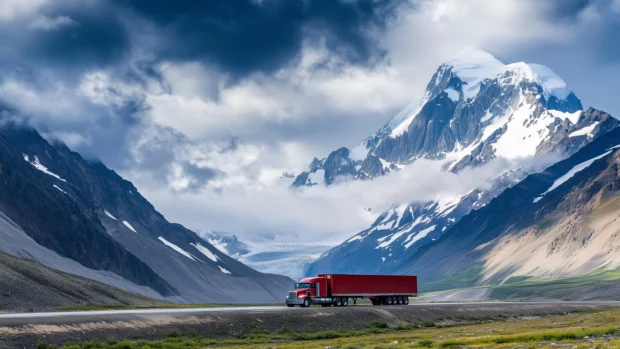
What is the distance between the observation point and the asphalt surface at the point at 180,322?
202 ft

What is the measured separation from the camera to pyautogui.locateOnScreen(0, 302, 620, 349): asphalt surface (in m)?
61.7

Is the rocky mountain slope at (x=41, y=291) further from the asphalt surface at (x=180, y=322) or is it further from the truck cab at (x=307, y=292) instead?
the truck cab at (x=307, y=292)

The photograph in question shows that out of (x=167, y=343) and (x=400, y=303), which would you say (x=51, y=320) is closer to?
(x=167, y=343)

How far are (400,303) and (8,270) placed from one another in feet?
213

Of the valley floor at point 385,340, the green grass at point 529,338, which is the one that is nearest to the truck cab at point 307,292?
the valley floor at point 385,340

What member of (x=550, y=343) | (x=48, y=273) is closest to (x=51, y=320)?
(x=550, y=343)

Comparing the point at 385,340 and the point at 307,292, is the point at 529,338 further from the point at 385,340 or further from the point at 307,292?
the point at 307,292

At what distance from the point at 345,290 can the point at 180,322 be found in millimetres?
39439

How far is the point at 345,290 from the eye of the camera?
109 metres

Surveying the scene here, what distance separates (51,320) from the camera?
65.3m

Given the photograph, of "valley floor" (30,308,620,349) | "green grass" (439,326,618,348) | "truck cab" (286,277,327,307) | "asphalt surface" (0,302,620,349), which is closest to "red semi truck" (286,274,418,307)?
"truck cab" (286,277,327,307)

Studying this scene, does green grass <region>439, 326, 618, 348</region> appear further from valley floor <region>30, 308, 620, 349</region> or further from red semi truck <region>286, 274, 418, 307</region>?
red semi truck <region>286, 274, 418, 307</region>

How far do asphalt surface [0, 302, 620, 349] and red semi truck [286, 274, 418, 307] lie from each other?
916 cm

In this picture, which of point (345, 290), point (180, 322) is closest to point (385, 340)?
point (180, 322)
